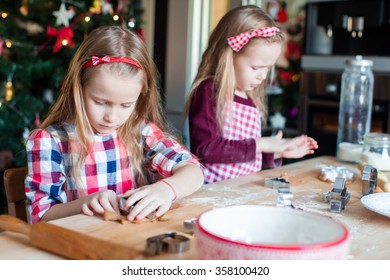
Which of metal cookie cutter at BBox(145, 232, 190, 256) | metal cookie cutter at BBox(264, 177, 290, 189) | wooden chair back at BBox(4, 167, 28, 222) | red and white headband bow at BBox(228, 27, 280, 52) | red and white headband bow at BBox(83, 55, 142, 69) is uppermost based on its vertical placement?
red and white headband bow at BBox(228, 27, 280, 52)

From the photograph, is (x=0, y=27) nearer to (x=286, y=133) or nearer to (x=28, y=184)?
(x=28, y=184)

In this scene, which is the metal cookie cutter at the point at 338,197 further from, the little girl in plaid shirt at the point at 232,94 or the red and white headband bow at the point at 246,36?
the red and white headband bow at the point at 246,36

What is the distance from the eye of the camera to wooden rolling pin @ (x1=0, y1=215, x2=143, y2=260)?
657 mm

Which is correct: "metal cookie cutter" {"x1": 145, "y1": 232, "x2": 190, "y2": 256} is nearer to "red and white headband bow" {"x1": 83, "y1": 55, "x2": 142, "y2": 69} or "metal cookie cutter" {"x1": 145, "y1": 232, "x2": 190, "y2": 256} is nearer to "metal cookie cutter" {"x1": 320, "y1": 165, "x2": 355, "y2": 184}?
"red and white headband bow" {"x1": 83, "y1": 55, "x2": 142, "y2": 69}

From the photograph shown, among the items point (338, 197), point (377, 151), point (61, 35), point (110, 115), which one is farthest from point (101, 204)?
point (61, 35)

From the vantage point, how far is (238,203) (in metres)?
1.07

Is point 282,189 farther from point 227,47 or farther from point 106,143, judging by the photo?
point 227,47

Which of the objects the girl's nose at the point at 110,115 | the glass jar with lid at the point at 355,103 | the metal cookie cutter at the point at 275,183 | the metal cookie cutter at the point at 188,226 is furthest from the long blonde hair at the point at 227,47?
the metal cookie cutter at the point at 188,226

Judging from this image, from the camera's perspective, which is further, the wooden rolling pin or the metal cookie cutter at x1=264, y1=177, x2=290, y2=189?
the metal cookie cutter at x1=264, y1=177, x2=290, y2=189

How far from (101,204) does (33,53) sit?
1.84m

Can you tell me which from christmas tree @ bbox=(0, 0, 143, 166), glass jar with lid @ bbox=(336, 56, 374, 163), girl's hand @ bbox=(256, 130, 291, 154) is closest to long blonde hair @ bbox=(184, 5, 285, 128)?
girl's hand @ bbox=(256, 130, 291, 154)

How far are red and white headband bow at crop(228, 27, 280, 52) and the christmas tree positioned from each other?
44.9 inches

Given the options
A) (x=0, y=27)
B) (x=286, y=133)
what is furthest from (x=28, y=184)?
(x=286, y=133)
